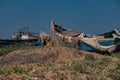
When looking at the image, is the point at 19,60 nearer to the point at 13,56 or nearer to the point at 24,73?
the point at 13,56

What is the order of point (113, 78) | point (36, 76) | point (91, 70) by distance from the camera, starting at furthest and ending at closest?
point (91, 70)
point (113, 78)
point (36, 76)

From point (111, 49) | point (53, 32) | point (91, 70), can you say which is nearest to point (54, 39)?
point (53, 32)

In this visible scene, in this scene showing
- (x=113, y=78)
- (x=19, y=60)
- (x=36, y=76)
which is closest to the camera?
(x=36, y=76)

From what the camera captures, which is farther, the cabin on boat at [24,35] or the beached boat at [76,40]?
the cabin on boat at [24,35]

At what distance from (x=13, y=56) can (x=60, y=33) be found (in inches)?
202

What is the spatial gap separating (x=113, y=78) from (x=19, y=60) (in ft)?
24.8

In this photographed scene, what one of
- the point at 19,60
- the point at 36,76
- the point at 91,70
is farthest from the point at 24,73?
the point at 19,60

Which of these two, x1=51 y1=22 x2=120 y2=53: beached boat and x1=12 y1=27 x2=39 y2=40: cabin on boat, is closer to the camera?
x1=51 y1=22 x2=120 y2=53: beached boat

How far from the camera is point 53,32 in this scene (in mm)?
20656

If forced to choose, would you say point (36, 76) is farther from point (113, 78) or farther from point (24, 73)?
point (113, 78)

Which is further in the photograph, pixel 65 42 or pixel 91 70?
pixel 65 42

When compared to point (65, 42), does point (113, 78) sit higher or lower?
lower

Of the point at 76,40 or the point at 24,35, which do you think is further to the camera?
the point at 24,35

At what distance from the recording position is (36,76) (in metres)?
8.65
